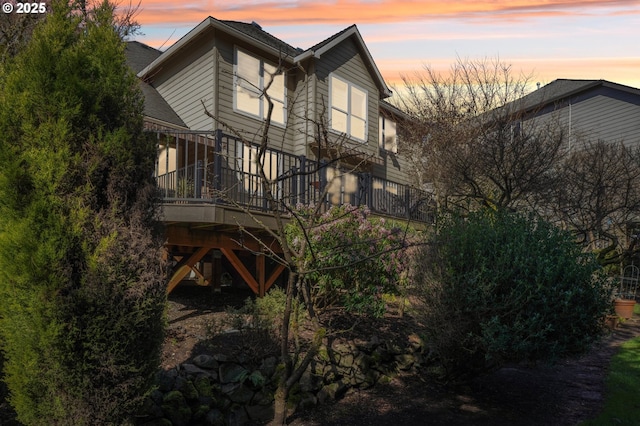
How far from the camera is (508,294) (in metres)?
6.90

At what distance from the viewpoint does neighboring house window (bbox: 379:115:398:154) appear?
23.3 metres

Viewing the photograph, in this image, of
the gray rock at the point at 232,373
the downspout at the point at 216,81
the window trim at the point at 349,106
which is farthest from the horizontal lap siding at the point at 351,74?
the gray rock at the point at 232,373

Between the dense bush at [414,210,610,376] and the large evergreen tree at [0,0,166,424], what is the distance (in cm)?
420

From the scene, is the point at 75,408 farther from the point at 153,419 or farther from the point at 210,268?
the point at 210,268

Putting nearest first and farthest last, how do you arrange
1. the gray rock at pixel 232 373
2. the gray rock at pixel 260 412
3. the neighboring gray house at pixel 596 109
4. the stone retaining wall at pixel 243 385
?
the stone retaining wall at pixel 243 385, the gray rock at pixel 260 412, the gray rock at pixel 232 373, the neighboring gray house at pixel 596 109

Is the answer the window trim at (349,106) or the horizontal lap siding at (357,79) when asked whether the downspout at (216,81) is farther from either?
the window trim at (349,106)

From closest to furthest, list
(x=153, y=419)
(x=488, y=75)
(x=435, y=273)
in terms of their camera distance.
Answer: (x=153, y=419), (x=435, y=273), (x=488, y=75)

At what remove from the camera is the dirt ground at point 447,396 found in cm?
715

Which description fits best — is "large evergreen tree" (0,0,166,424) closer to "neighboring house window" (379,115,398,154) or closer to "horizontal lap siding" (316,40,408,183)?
"horizontal lap siding" (316,40,408,183)

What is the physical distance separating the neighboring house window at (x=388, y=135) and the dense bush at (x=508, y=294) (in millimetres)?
15956

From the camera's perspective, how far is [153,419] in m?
5.94

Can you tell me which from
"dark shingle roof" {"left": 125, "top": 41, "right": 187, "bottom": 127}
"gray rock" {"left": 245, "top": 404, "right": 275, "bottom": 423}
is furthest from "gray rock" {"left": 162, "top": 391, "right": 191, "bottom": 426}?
"dark shingle roof" {"left": 125, "top": 41, "right": 187, "bottom": 127}

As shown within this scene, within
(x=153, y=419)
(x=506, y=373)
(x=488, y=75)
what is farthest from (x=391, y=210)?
(x=153, y=419)

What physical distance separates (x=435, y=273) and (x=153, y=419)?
4.23 meters
